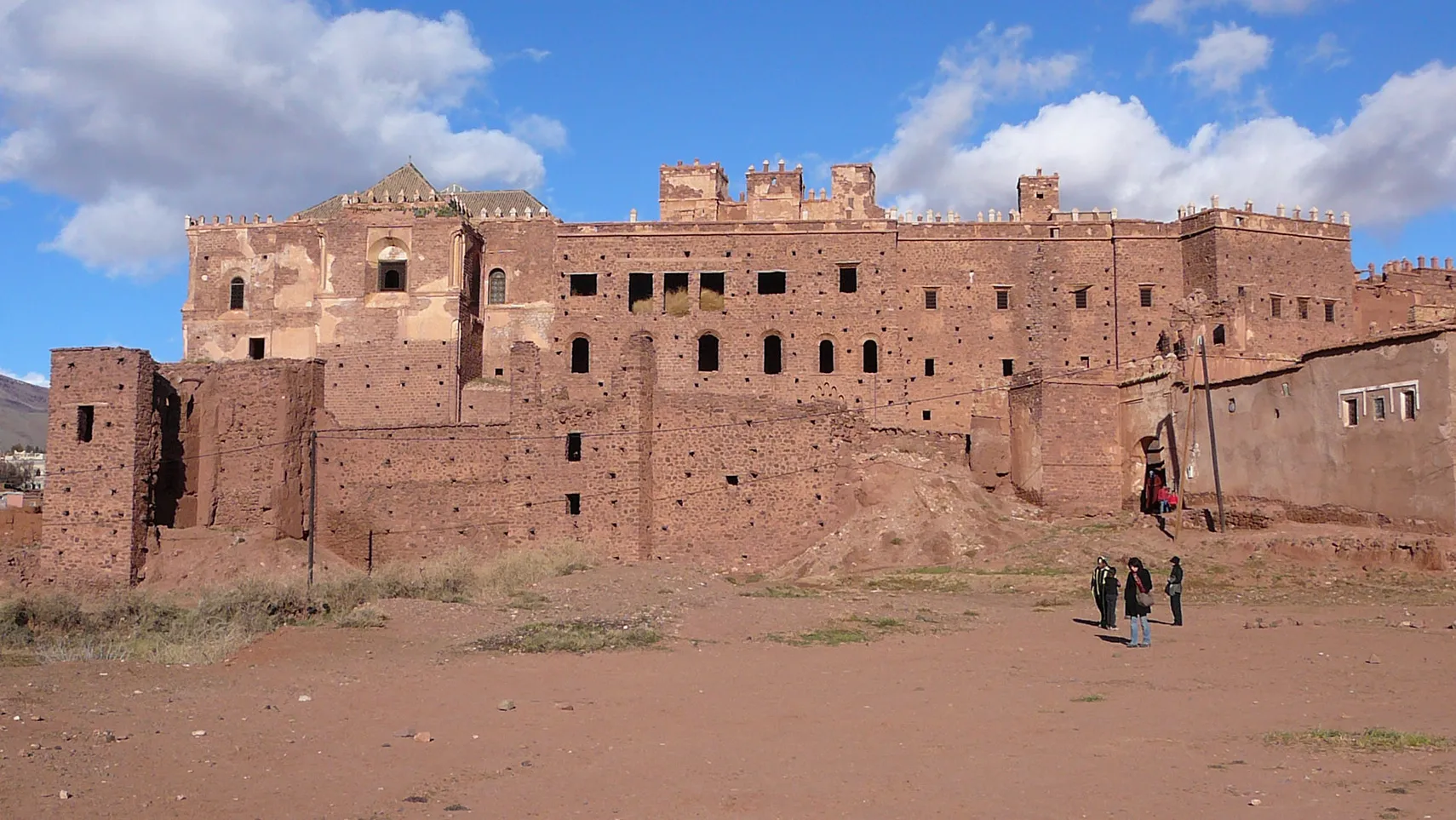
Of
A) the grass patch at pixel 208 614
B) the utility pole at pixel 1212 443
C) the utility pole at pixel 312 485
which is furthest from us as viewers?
the utility pole at pixel 312 485

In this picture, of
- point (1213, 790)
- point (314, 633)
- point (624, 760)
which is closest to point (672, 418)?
point (314, 633)

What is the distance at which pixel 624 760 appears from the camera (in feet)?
34.4

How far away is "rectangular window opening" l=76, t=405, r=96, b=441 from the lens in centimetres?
2723

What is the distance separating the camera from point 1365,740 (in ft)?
34.2

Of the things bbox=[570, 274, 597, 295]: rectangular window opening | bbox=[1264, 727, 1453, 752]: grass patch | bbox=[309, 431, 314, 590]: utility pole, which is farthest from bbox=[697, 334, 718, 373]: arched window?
bbox=[1264, 727, 1453, 752]: grass patch

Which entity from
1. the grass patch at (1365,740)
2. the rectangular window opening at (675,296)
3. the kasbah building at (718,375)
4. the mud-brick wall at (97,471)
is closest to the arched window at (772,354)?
the kasbah building at (718,375)

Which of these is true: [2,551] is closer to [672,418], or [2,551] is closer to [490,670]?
[672,418]

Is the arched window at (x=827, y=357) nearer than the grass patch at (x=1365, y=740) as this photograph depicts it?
No

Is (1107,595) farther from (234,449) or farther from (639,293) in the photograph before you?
(639,293)

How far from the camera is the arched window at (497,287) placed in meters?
38.3

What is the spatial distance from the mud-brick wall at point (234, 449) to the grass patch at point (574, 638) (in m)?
13.2

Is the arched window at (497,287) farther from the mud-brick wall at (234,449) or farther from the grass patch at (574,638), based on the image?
the grass patch at (574,638)

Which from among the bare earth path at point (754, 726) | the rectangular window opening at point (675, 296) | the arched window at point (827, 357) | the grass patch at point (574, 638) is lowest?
the bare earth path at point (754, 726)

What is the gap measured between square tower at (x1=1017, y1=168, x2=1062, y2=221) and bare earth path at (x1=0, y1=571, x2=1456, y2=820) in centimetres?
2326
